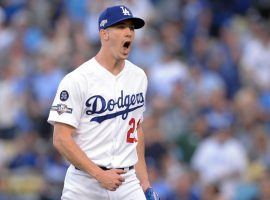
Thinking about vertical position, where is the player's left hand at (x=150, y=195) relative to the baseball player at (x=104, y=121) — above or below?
below

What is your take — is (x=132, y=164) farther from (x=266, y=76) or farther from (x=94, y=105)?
(x=266, y=76)

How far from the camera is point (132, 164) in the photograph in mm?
7062

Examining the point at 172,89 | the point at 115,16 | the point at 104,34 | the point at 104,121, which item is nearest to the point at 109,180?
the point at 104,121

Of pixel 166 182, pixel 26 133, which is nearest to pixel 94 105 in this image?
pixel 166 182

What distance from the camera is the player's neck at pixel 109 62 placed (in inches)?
275

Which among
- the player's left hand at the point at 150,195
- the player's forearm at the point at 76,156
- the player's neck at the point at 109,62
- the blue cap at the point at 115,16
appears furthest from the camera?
the player's left hand at the point at 150,195

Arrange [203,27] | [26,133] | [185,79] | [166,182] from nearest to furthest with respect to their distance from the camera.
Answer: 1. [166,182]
2. [26,133]
3. [185,79]
4. [203,27]

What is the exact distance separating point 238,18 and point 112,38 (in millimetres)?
9284

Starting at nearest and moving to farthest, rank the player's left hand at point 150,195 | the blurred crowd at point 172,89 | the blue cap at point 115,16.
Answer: the blue cap at point 115,16
the player's left hand at point 150,195
the blurred crowd at point 172,89

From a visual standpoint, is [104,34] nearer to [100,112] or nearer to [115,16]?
[115,16]

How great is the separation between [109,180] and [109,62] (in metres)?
0.91

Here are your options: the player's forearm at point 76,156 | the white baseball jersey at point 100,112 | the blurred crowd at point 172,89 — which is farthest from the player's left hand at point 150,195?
the blurred crowd at point 172,89

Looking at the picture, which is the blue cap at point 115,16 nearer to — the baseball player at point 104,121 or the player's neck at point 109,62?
the baseball player at point 104,121

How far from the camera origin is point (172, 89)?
44.9 ft
